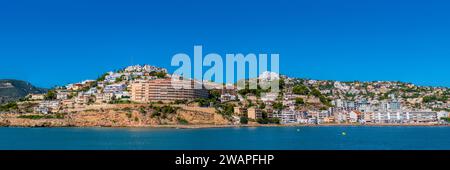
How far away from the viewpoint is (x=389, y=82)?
→ 117m

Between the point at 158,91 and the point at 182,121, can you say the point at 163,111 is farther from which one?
the point at 158,91

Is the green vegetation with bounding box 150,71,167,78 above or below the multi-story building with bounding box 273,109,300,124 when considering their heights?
above

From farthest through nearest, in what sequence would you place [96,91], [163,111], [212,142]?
[96,91] < [163,111] < [212,142]

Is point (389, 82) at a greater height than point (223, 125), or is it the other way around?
point (389, 82)

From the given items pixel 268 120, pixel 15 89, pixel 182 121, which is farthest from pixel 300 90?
pixel 15 89

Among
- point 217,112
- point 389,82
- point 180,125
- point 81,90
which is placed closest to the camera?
point 180,125

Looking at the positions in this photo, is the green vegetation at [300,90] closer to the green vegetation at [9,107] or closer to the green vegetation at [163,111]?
the green vegetation at [163,111]

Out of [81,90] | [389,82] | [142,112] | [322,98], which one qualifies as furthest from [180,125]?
[389,82]

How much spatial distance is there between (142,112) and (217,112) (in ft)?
29.9

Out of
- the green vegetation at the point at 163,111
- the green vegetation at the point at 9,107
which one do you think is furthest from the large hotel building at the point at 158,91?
the green vegetation at the point at 9,107

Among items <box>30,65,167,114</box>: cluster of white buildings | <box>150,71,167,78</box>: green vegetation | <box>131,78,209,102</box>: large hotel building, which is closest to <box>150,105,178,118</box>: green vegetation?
<box>131,78,209,102</box>: large hotel building

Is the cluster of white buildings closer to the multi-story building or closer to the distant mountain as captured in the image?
the multi-story building
